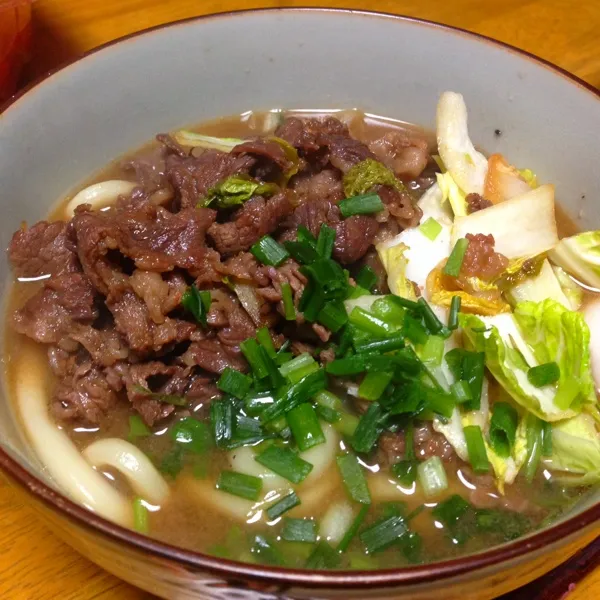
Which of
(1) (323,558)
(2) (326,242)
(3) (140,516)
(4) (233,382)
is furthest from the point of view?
(2) (326,242)

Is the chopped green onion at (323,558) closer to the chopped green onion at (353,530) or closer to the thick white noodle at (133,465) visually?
the chopped green onion at (353,530)

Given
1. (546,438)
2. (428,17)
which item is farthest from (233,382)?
(428,17)

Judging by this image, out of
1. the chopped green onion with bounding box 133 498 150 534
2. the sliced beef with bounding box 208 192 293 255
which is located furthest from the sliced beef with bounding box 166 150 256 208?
the chopped green onion with bounding box 133 498 150 534

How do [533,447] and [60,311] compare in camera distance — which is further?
[60,311]

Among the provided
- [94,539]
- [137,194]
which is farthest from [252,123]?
[94,539]

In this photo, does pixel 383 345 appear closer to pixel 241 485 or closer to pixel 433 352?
pixel 433 352

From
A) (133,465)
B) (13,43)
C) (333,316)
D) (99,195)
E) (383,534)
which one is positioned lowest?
(383,534)

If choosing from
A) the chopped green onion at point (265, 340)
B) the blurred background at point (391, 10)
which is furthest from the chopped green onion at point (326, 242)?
the blurred background at point (391, 10)
